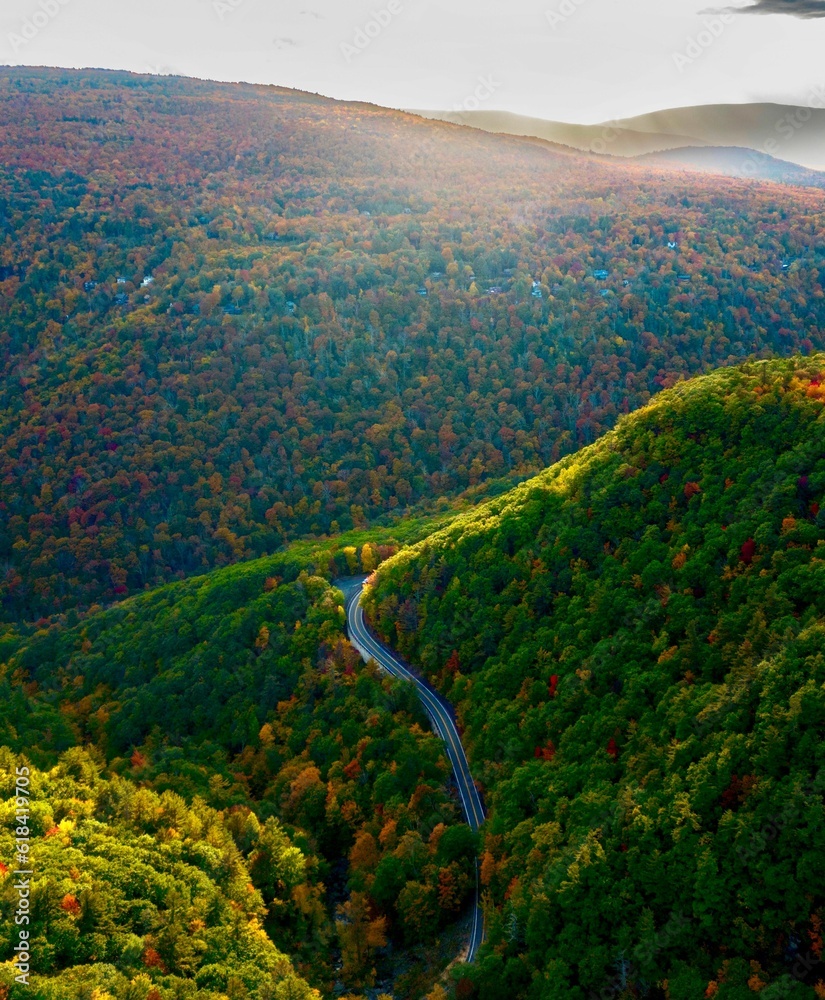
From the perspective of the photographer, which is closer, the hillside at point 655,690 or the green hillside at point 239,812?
the hillside at point 655,690

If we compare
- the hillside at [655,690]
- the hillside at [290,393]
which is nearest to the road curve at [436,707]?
the hillside at [655,690]

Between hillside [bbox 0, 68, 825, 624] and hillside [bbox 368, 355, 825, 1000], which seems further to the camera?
hillside [bbox 0, 68, 825, 624]

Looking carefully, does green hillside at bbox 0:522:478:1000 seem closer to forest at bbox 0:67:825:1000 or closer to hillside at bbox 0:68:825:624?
forest at bbox 0:67:825:1000

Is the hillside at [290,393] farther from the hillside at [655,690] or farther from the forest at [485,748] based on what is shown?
the hillside at [655,690]

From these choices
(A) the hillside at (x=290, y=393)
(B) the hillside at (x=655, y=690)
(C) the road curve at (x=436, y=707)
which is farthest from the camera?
(A) the hillside at (x=290, y=393)

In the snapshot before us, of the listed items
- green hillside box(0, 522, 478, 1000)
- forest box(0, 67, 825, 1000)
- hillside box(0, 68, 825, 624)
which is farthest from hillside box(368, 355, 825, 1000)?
hillside box(0, 68, 825, 624)

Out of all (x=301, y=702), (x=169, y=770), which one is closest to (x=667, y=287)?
(x=301, y=702)
